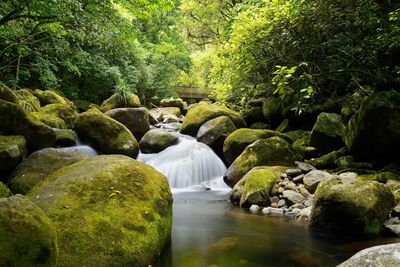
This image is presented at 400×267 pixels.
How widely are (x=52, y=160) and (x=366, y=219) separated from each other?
5335 mm

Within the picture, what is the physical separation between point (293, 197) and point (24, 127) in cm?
645

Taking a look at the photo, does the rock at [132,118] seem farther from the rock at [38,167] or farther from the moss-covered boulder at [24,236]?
the moss-covered boulder at [24,236]

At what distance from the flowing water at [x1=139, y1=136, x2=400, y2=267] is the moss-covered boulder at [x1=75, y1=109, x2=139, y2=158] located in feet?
9.92

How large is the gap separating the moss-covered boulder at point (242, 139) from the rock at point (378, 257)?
7777 millimetres

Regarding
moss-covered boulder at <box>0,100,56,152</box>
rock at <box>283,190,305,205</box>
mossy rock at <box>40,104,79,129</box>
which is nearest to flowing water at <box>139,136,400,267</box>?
rock at <box>283,190,305,205</box>

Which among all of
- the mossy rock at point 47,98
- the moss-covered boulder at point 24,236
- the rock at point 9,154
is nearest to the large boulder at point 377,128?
the moss-covered boulder at point 24,236

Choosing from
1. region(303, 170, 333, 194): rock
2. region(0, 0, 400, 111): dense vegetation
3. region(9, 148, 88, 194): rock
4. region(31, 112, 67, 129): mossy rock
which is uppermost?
region(0, 0, 400, 111): dense vegetation

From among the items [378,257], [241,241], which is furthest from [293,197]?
[378,257]

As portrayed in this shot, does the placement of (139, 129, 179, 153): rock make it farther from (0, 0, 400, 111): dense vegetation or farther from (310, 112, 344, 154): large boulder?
(310, 112, 344, 154): large boulder

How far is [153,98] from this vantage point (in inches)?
832

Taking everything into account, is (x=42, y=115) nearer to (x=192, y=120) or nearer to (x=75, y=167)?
(x=192, y=120)

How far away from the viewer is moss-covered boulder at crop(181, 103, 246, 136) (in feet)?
43.6

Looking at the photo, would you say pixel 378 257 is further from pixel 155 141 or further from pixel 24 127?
pixel 155 141

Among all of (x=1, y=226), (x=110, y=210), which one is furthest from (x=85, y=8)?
(x=1, y=226)
